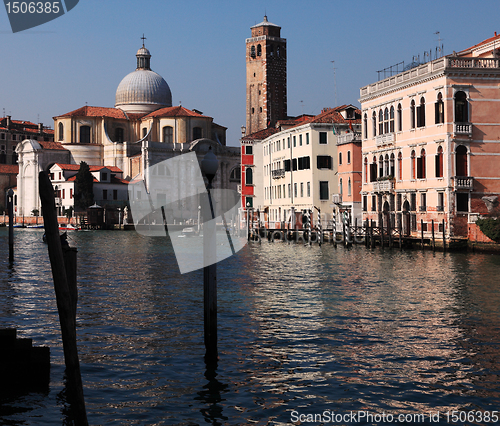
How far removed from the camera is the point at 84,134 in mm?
79875

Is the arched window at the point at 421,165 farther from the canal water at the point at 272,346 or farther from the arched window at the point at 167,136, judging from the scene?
the arched window at the point at 167,136

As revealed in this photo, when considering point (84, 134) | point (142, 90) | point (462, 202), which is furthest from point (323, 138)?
point (142, 90)

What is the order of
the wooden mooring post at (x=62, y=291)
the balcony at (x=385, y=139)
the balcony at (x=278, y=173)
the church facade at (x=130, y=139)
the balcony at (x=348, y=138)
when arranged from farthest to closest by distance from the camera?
the church facade at (x=130, y=139), the balcony at (x=278, y=173), the balcony at (x=348, y=138), the balcony at (x=385, y=139), the wooden mooring post at (x=62, y=291)

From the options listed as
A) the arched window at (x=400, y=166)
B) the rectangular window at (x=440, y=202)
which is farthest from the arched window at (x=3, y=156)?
the rectangular window at (x=440, y=202)

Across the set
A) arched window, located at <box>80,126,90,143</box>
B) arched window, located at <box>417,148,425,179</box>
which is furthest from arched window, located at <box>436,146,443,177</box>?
arched window, located at <box>80,126,90,143</box>

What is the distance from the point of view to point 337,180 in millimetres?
44312

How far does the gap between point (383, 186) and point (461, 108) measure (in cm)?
624

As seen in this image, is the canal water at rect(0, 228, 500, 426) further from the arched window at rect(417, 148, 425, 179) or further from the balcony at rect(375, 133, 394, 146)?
the balcony at rect(375, 133, 394, 146)

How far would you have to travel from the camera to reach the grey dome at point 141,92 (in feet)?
273

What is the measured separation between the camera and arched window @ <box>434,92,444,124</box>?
3061 centimetres

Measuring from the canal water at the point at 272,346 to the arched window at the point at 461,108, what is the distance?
11157 mm

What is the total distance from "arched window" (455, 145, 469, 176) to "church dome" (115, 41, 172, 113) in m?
57.9

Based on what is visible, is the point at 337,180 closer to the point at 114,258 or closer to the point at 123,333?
the point at 114,258

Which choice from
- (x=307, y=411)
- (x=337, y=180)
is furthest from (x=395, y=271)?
(x=337, y=180)
